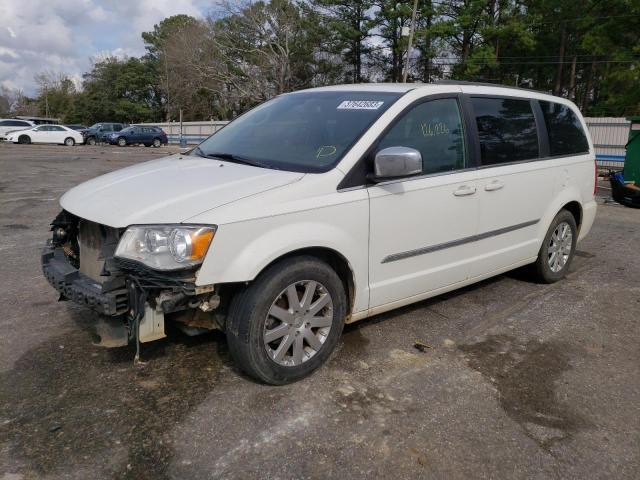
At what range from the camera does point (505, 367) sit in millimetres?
3592

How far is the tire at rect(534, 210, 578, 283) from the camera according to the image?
514cm

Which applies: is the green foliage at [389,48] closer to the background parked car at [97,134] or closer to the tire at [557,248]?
the background parked car at [97,134]

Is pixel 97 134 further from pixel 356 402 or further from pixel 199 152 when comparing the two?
pixel 356 402

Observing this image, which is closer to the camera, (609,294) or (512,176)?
(512,176)

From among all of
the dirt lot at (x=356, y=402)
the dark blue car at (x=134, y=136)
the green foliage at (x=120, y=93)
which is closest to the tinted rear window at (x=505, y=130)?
the dirt lot at (x=356, y=402)

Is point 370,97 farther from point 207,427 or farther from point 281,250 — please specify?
point 207,427

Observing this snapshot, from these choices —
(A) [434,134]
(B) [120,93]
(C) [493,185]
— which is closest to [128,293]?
(A) [434,134]

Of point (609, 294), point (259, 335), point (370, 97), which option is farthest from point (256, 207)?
point (609, 294)

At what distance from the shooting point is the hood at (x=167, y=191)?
2.92 meters

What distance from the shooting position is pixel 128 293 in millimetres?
2889

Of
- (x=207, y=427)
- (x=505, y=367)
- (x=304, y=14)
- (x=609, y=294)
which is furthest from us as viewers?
(x=304, y=14)

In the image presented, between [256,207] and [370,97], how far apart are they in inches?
55.8

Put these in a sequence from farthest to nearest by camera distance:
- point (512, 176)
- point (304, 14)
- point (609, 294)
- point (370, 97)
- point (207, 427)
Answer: point (304, 14), point (609, 294), point (512, 176), point (370, 97), point (207, 427)

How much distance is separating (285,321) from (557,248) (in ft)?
10.8
